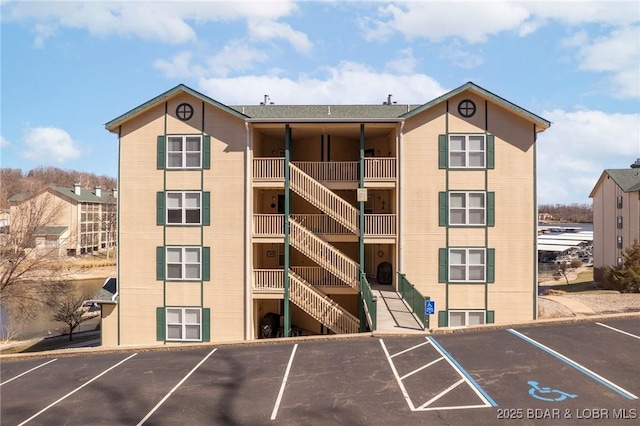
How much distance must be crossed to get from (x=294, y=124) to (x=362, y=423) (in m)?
13.0

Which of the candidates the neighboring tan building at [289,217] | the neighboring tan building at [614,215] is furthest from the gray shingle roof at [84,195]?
the neighboring tan building at [614,215]

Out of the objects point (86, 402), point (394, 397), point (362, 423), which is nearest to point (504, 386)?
point (394, 397)

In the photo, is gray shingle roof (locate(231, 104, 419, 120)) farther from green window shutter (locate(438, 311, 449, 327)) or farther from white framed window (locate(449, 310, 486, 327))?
white framed window (locate(449, 310, 486, 327))

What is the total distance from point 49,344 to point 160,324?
14.6m

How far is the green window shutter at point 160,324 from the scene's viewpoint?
18.3 m

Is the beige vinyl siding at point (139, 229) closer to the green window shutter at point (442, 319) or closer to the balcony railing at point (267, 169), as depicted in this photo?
the balcony railing at point (267, 169)

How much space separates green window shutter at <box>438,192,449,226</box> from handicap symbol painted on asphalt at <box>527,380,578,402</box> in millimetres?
9467

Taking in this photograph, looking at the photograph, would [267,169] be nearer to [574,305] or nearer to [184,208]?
[184,208]

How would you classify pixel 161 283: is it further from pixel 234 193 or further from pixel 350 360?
pixel 350 360

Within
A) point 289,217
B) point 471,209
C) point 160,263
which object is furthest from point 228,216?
point 471,209

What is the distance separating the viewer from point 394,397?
9.19 metres

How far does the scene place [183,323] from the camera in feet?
60.0

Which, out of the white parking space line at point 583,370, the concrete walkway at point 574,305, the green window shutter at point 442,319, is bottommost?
the concrete walkway at point 574,305

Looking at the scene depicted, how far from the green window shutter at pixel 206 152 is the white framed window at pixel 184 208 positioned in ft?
4.29
